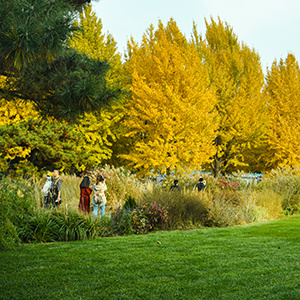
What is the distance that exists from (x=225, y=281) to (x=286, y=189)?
454 inches

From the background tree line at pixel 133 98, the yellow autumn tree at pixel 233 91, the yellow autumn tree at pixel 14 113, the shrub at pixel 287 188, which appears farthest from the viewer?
the yellow autumn tree at pixel 233 91

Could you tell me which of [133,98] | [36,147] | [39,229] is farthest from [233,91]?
[39,229]

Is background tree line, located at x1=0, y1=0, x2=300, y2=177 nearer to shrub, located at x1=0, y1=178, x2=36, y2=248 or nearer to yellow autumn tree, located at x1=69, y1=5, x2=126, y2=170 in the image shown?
yellow autumn tree, located at x1=69, y1=5, x2=126, y2=170

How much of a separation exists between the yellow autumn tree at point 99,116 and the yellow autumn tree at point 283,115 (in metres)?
10.6

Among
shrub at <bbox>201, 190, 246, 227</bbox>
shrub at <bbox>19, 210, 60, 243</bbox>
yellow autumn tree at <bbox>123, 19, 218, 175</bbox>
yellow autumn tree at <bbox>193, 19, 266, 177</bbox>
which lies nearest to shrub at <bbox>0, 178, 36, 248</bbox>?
shrub at <bbox>19, 210, 60, 243</bbox>

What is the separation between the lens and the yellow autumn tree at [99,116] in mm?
19562

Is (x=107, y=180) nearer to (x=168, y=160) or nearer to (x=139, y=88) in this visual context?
(x=168, y=160)

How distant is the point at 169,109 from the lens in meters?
17.0

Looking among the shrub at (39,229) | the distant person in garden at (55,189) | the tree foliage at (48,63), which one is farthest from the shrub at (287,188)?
the tree foliage at (48,63)

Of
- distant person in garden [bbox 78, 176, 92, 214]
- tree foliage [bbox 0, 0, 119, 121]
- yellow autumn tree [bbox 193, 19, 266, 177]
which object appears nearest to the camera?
tree foliage [bbox 0, 0, 119, 121]

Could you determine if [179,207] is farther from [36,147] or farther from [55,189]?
[36,147]

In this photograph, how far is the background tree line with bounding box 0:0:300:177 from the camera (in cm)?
518

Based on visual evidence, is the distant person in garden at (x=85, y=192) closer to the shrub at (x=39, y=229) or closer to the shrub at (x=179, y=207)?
the shrub at (x=179, y=207)

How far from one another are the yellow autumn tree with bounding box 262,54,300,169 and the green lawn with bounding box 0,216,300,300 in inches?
632
